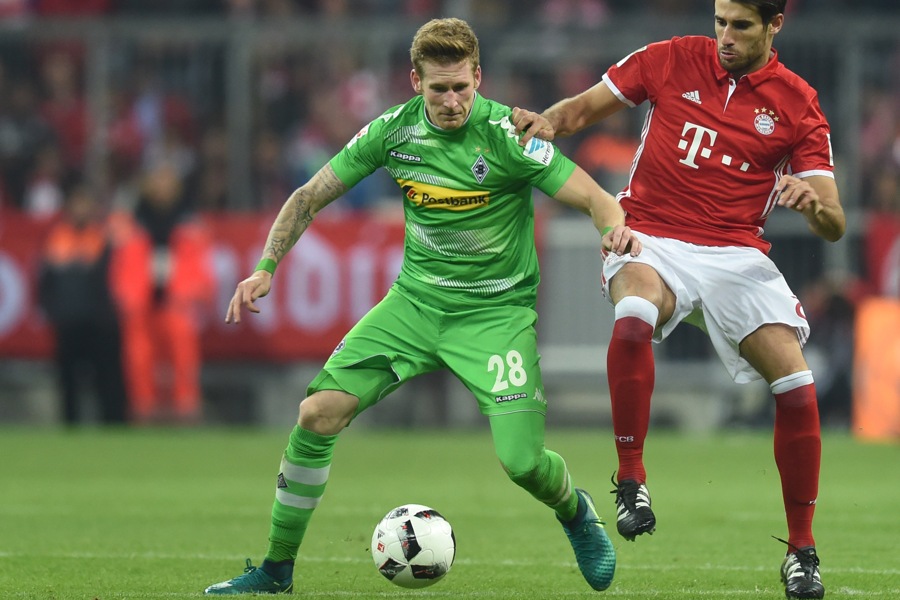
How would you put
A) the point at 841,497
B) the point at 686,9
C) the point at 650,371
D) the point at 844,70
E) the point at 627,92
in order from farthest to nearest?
1. the point at 686,9
2. the point at 844,70
3. the point at 841,497
4. the point at 627,92
5. the point at 650,371

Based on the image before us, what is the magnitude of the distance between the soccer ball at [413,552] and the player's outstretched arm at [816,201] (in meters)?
2.02

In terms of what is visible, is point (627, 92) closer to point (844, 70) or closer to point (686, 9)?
point (844, 70)

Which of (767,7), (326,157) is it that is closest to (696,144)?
(767,7)

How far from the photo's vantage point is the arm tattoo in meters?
7.24

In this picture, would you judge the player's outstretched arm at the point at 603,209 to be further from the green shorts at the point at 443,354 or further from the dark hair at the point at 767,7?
the dark hair at the point at 767,7

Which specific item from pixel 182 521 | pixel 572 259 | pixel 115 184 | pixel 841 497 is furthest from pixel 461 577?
pixel 115 184

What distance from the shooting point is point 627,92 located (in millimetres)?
7570

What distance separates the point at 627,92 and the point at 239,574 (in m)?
2.86

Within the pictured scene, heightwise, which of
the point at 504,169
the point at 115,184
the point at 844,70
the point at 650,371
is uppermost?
the point at 504,169

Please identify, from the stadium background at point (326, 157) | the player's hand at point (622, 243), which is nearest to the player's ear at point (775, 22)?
the player's hand at point (622, 243)

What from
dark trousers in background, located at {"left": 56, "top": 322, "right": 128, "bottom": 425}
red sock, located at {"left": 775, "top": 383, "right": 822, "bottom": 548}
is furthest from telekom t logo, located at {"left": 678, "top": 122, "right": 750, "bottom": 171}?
dark trousers in background, located at {"left": 56, "top": 322, "right": 128, "bottom": 425}

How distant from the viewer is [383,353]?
715 centimetres

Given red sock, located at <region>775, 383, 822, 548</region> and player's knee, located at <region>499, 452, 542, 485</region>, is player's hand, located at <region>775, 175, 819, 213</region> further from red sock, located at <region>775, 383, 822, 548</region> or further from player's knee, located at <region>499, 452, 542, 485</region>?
player's knee, located at <region>499, 452, 542, 485</region>

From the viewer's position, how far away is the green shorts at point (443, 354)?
7.11 meters
